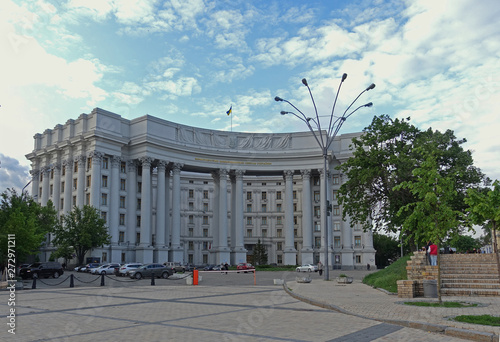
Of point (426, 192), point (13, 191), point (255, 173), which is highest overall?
point (255, 173)

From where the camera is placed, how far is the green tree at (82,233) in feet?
216

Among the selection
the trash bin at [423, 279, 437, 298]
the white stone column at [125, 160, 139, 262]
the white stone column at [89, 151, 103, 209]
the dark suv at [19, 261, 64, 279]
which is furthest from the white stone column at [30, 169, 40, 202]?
the trash bin at [423, 279, 437, 298]

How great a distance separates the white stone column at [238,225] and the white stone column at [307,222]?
11127 mm

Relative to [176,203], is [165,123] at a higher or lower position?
higher

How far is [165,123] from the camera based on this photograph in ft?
271

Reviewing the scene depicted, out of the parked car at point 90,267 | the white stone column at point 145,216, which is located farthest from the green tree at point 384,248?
the parked car at point 90,267

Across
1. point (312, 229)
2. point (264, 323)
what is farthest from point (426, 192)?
point (312, 229)

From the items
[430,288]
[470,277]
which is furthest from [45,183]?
[430,288]

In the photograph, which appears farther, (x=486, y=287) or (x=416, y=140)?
(x=416, y=140)

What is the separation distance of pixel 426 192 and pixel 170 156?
69388 millimetres

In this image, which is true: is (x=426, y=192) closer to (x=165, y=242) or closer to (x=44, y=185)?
(x=165, y=242)

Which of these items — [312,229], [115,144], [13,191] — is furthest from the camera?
[312,229]

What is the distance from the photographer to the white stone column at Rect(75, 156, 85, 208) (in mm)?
73944

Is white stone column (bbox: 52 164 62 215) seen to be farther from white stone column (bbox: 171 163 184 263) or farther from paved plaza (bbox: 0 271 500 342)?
paved plaza (bbox: 0 271 500 342)
